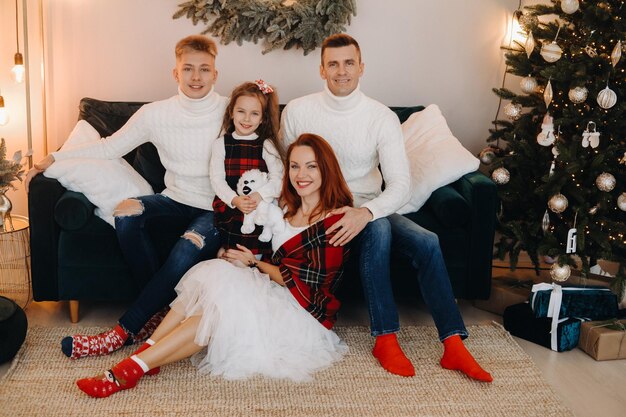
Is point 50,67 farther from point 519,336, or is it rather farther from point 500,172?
point 519,336

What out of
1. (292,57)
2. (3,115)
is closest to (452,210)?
(292,57)

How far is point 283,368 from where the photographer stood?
2430 millimetres

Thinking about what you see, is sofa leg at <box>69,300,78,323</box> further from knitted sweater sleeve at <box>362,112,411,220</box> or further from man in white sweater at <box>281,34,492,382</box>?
knitted sweater sleeve at <box>362,112,411,220</box>

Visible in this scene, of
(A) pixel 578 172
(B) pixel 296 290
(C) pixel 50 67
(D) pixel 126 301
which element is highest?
(C) pixel 50 67

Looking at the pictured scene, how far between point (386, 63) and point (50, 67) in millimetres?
1721

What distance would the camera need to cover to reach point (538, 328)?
9.25ft

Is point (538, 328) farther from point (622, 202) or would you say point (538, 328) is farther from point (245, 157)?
point (245, 157)

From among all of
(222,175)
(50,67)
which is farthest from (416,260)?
(50,67)

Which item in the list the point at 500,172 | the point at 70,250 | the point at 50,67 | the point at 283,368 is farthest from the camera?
the point at 50,67

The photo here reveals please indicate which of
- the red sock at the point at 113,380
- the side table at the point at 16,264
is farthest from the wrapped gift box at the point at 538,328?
the side table at the point at 16,264

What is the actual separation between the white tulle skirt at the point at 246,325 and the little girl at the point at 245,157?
0.77 feet

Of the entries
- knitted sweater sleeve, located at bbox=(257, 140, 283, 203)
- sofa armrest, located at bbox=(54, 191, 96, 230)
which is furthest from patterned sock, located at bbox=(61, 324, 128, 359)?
knitted sweater sleeve, located at bbox=(257, 140, 283, 203)

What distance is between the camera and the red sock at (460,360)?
8.05 ft

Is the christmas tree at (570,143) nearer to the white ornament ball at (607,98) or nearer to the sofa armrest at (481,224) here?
the white ornament ball at (607,98)
